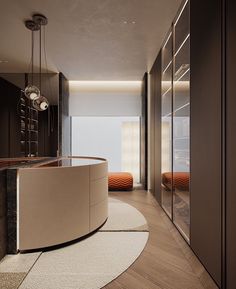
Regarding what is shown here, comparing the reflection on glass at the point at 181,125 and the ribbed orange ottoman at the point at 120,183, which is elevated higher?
the reflection on glass at the point at 181,125

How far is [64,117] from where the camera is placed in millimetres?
5926

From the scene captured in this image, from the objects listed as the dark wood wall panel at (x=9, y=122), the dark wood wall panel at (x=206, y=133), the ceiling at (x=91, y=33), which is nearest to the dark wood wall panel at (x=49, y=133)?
the dark wood wall panel at (x=9, y=122)

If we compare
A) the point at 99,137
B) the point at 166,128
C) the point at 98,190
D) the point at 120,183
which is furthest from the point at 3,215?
the point at 99,137

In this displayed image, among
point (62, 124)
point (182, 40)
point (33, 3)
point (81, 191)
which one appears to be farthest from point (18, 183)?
point (62, 124)

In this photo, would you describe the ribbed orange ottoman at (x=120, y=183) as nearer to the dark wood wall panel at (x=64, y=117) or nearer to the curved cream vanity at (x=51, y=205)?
the dark wood wall panel at (x=64, y=117)

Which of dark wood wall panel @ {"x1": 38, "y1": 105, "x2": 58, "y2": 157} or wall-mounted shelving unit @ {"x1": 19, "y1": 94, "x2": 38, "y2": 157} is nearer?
wall-mounted shelving unit @ {"x1": 19, "y1": 94, "x2": 38, "y2": 157}

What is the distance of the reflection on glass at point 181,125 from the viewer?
2.62m

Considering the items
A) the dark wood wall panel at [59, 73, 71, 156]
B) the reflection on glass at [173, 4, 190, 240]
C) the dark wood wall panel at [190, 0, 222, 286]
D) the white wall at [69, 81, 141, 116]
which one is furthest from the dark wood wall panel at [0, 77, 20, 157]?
the dark wood wall panel at [190, 0, 222, 286]

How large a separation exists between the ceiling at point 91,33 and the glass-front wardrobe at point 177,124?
321mm

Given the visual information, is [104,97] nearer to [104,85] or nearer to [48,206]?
[104,85]

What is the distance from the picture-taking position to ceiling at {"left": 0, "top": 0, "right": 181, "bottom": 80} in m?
2.90

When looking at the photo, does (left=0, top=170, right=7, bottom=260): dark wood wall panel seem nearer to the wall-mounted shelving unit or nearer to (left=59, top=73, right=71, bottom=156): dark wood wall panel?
(left=59, top=73, right=71, bottom=156): dark wood wall panel

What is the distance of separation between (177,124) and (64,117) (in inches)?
145

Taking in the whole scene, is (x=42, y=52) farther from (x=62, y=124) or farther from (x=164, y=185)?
(x=164, y=185)
